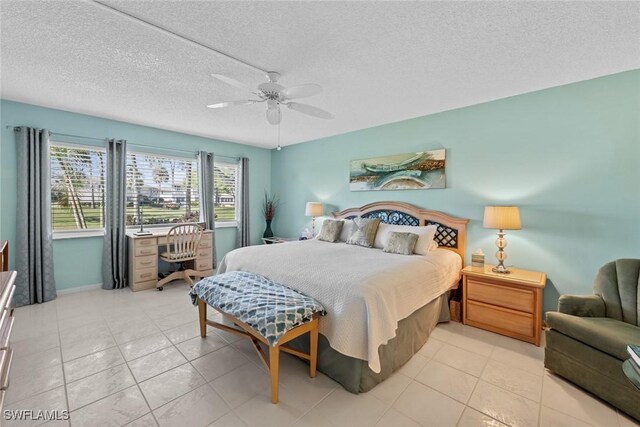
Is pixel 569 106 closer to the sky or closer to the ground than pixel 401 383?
closer to the sky

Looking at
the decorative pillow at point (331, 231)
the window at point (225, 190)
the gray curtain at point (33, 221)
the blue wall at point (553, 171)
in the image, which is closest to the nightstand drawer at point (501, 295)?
the blue wall at point (553, 171)

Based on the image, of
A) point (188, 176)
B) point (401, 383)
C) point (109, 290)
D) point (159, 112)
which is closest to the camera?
point (401, 383)

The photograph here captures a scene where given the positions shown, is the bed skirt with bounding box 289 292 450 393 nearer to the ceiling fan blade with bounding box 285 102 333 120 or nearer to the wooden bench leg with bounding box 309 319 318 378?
the wooden bench leg with bounding box 309 319 318 378

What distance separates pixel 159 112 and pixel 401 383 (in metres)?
4.18

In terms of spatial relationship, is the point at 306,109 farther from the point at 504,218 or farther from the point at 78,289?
the point at 78,289

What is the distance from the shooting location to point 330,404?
1.80m

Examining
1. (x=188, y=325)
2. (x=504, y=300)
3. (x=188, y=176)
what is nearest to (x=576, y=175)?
(x=504, y=300)

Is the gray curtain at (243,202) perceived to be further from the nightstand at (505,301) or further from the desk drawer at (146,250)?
the nightstand at (505,301)

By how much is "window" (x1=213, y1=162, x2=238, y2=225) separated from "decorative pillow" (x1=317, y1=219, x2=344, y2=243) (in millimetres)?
2417

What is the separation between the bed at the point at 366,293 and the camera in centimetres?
187

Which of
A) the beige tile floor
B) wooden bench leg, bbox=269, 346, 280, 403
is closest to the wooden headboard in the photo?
the beige tile floor

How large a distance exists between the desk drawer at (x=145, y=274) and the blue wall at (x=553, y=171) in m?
4.02

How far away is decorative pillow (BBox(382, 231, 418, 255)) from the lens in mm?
3096

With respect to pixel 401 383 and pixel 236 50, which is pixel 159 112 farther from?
pixel 401 383
